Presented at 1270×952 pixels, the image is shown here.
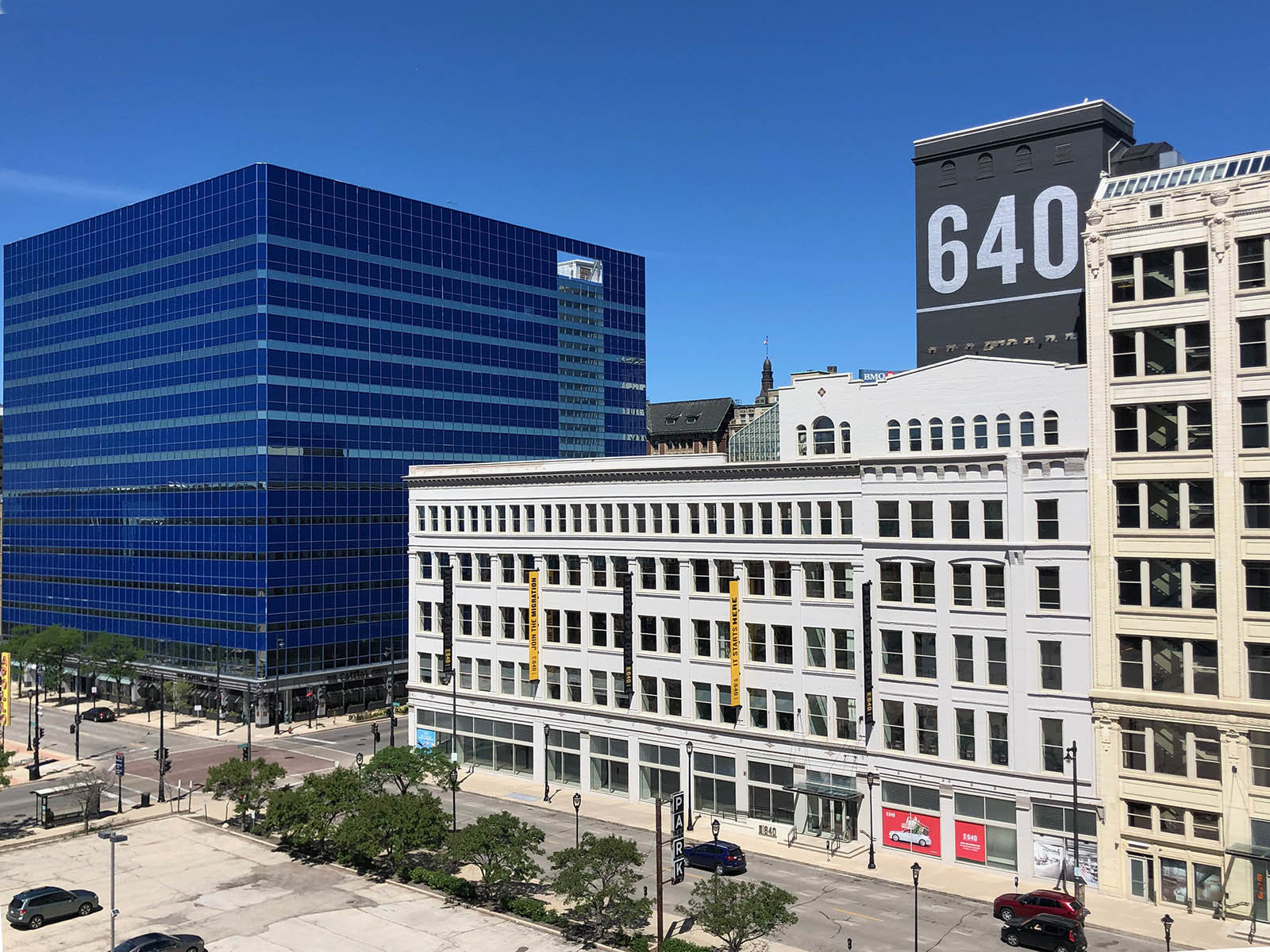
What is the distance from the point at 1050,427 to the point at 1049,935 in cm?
2333

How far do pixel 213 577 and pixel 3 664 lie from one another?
27.8 meters

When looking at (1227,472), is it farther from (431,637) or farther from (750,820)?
(431,637)

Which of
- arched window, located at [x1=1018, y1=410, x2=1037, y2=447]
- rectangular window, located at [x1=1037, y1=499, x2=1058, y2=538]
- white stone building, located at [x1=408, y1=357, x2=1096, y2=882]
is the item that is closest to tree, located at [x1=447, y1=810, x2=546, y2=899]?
white stone building, located at [x1=408, y1=357, x2=1096, y2=882]

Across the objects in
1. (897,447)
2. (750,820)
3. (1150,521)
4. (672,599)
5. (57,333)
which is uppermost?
(57,333)

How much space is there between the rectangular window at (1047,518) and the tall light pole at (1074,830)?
984 centimetres

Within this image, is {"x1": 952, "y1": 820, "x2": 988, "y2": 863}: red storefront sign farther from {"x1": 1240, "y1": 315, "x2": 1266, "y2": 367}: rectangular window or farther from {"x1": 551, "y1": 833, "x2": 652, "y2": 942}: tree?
{"x1": 1240, "y1": 315, "x2": 1266, "y2": 367}: rectangular window

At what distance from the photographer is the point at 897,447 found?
55219 millimetres

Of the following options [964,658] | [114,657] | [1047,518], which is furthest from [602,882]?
[114,657]

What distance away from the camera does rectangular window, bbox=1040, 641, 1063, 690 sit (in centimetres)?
4931

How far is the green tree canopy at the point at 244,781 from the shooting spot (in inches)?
2255

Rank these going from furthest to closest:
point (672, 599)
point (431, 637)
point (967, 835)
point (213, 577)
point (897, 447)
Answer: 1. point (213, 577)
2. point (431, 637)
3. point (672, 599)
4. point (897, 447)
5. point (967, 835)

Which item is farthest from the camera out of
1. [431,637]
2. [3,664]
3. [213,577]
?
[213,577]

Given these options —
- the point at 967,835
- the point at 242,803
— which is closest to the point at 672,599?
the point at 967,835

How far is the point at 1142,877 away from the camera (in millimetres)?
46906
